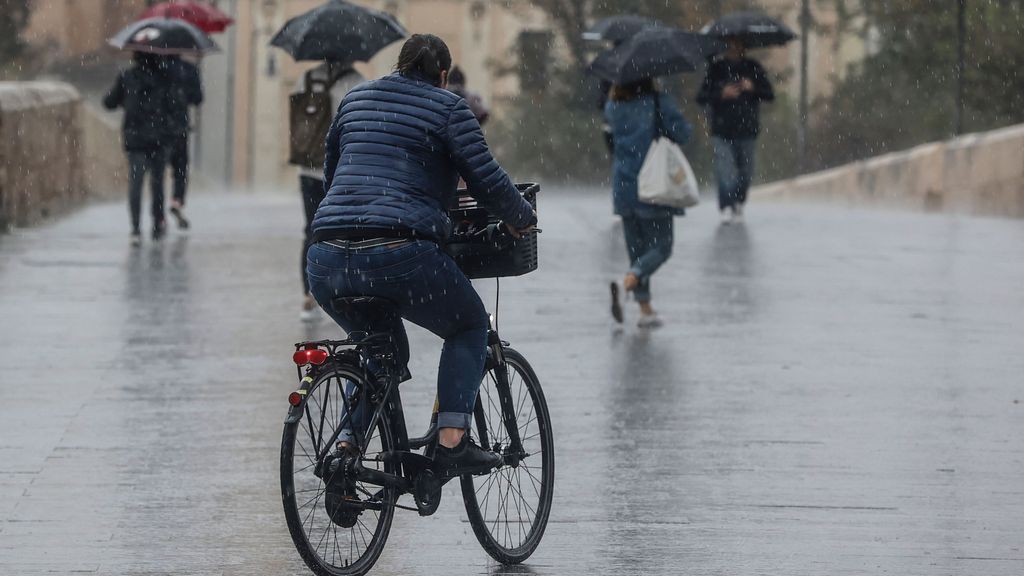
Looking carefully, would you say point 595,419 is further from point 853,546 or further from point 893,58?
point 893,58

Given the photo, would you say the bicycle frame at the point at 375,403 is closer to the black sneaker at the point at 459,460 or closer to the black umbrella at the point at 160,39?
the black sneaker at the point at 459,460

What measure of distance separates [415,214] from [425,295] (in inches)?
9.3

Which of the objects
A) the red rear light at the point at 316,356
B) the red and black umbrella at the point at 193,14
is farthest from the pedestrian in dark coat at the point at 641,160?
the red and black umbrella at the point at 193,14

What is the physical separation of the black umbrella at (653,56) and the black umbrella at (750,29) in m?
6.40

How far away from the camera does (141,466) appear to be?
8023mm

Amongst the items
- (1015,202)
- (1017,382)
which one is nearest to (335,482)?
(1017,382)

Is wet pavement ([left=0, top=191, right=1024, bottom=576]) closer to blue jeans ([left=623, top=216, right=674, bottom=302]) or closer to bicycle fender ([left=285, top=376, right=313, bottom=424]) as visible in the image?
blue jeans ([left=623, top=216, right=674, bottom=302])

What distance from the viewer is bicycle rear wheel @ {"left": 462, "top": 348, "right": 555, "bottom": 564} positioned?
657 cm

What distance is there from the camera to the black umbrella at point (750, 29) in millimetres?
20594

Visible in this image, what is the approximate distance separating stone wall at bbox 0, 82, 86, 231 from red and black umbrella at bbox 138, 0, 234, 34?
133cm

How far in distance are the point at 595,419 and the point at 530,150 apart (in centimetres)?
3436

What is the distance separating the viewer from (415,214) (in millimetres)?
6035

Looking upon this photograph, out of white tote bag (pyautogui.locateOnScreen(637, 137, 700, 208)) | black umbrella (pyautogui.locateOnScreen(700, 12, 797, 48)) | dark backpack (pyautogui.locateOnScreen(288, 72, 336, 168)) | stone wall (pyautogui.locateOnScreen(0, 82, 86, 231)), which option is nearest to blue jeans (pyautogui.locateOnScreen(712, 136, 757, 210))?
black umbrella (pyautogui.locateOnScreen(700, 12, 797, 48))

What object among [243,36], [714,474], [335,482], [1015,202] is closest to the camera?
[335,482]
